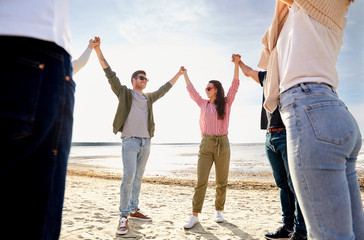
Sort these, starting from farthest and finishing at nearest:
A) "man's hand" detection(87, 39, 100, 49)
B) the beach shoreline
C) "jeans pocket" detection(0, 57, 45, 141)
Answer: the beach shoreline
"man's hand" detection(87, 39, 100, 49)
"jeans pocket" detection(0, 57, 45, 141)

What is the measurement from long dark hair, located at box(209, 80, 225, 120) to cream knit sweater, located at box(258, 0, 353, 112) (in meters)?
2.85

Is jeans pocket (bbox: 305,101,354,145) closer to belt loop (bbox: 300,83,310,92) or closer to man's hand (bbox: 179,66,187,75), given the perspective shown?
belt loop (bbox: 300,83,310,92)

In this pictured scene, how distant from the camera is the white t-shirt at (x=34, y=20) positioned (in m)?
0.77

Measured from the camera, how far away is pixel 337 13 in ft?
4.58

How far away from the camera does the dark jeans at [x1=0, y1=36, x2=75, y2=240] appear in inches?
28.5

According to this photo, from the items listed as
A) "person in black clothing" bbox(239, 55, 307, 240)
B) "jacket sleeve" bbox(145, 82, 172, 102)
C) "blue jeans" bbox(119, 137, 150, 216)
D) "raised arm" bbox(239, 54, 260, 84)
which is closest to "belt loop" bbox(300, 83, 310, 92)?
"person in black clothing" bbox(239, 55, 307, 240)

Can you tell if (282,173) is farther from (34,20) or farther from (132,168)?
(34,20)

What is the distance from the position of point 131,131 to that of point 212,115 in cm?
159

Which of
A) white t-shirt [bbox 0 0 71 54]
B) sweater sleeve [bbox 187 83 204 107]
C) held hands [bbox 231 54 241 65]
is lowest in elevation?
white t-shirt [bbox 0 0 71 54]

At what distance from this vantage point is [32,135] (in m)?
0.77

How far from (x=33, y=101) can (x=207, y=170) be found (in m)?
3.90

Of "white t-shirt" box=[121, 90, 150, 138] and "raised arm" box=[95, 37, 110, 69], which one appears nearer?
"raised arm" box=[95, 37, 110, 69]

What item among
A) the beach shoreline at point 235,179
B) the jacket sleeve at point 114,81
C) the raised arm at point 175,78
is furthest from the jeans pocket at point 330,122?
the beach shoreline at point 235,179

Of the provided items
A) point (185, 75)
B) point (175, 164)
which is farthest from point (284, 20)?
point (175, 164)
